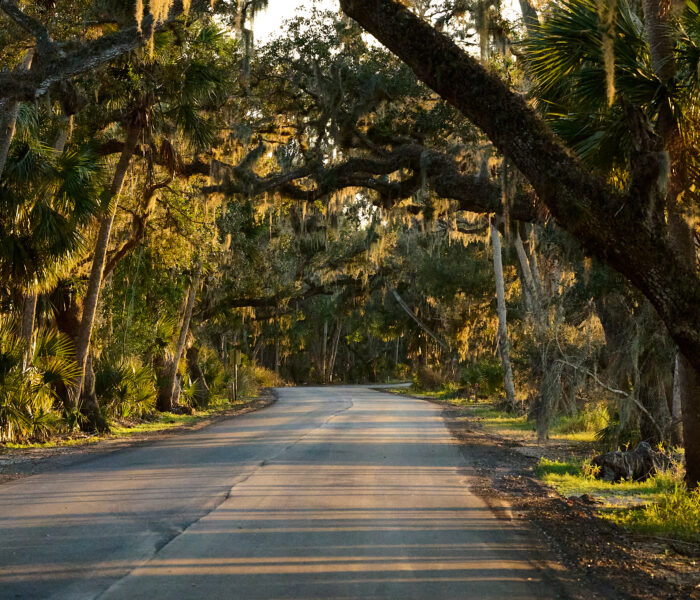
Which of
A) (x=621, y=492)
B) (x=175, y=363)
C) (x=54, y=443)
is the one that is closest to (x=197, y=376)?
(x=175, y=363)

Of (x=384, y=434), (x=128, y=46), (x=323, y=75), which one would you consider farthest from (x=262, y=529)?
(x=323, y=75)

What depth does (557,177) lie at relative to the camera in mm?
6922

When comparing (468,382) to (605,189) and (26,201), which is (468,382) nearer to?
(26,201)

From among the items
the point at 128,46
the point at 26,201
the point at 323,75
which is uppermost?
the point at 323,75

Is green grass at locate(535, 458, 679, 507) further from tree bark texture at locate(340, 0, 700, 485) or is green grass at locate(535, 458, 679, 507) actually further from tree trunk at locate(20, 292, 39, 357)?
tree trunk at locate(20, 292, 39, 357)

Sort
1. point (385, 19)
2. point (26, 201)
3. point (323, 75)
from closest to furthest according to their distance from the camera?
point (385, 19)
point (26, 201)
point (323, 75)

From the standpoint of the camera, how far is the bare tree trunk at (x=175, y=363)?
81.5 ft

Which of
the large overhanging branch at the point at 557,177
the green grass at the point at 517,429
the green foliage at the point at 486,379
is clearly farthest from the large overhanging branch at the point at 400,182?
the green foliage at the point at 486,379

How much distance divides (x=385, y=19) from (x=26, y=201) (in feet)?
29.7

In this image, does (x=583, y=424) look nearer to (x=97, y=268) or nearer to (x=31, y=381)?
(x=97, y=268)

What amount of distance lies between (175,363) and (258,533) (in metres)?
18.9

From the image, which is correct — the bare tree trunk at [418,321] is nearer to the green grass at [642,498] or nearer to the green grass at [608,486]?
the green grass at [642,498]

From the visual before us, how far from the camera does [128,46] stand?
10.5 m

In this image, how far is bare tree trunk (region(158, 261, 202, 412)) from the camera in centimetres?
2483
